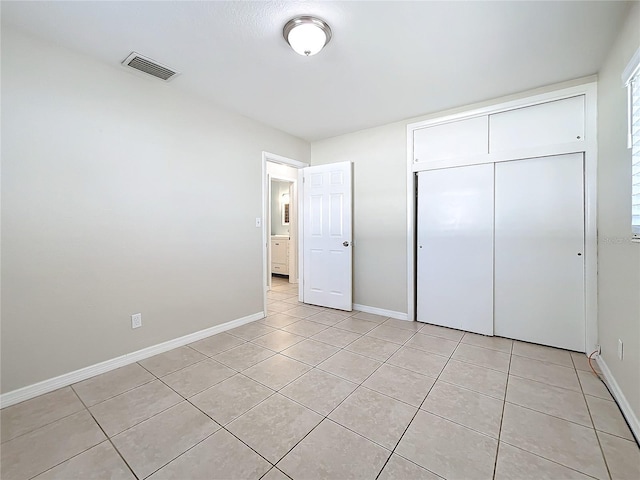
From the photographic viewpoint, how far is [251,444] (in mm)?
1509

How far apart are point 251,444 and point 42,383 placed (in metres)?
1.66

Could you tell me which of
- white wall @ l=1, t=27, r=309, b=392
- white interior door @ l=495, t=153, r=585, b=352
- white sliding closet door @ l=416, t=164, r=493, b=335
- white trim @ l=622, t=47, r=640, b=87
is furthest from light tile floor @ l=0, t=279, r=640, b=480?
white trim @ l=622, t=47, r=640, b=87

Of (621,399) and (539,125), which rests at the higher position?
(539,125)

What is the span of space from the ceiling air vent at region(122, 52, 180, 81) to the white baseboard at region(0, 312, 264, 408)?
240cm

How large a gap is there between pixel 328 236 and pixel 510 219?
2182 mm

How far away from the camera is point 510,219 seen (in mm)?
2887

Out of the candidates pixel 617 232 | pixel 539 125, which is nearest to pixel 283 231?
pixel 539 125

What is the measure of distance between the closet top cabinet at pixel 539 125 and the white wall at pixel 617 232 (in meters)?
0.18

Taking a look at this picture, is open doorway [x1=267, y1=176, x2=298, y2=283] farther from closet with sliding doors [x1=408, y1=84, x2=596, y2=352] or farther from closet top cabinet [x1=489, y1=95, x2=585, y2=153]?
closet top cabinet [x1=489, y1=95, x2=585, y2=153]

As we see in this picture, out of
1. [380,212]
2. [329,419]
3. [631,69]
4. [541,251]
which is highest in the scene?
[631,69]

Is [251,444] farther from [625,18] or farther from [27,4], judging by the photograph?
[625,18]

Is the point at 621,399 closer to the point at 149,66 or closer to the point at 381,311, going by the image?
the point at 381,311

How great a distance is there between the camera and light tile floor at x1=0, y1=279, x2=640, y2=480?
137cm

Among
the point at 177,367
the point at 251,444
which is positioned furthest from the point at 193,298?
the point at 251,444
